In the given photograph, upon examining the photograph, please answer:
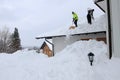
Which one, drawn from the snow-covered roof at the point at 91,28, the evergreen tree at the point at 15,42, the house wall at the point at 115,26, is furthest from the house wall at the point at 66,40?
the evergreen tree at the point at 15,42

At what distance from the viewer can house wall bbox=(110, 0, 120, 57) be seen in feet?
30.4

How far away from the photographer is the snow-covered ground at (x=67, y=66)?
8.56 meters

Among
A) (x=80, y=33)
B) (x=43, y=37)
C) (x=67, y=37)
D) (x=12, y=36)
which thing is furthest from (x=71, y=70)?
(x=12, y=36)

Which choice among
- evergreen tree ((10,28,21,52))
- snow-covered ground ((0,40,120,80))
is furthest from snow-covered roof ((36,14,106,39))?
evergreen tree ((10,28,21,52))

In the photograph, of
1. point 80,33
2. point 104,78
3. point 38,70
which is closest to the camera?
point 104,78

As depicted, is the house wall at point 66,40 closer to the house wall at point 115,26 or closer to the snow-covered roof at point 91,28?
the snow-covered roof at point 91,28

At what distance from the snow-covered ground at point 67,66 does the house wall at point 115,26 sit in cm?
35

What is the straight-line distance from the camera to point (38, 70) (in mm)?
9570

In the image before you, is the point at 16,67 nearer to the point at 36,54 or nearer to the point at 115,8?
the point at 36,54

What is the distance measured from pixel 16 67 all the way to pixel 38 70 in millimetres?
897

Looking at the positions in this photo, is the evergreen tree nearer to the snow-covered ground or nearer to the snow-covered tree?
the snow-covered tree

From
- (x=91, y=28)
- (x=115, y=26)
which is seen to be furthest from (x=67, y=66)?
(x=91, y=28)

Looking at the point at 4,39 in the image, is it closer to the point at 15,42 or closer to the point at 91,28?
the point at 15,42

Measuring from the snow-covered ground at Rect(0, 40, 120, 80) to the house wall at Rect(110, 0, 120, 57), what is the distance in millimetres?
351
